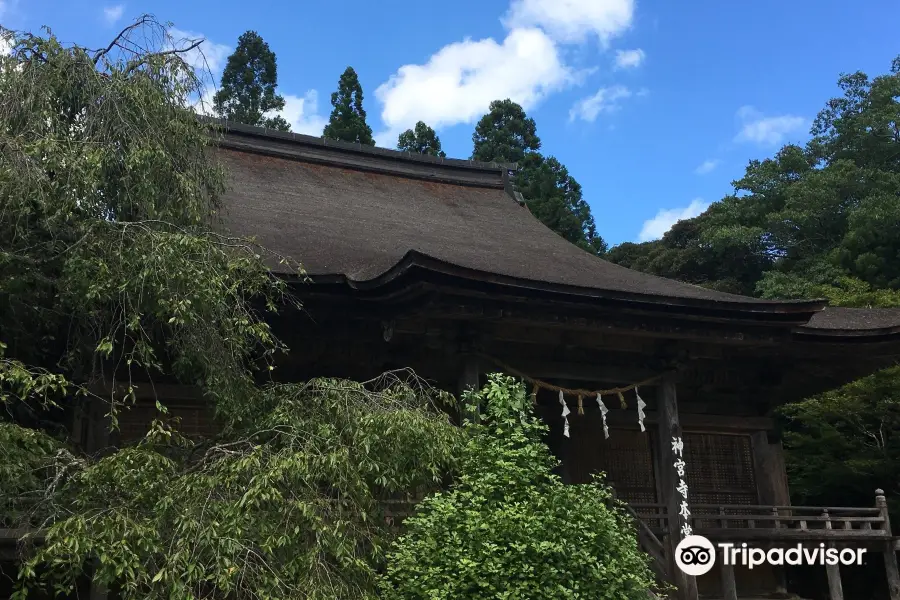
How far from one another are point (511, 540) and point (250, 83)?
31146 millimetres

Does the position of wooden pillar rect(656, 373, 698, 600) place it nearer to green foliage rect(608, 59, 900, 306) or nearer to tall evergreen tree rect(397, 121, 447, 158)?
green foliage rect(608, 59, 900, 306)

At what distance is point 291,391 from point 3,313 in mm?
2028

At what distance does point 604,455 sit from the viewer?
1139 cm

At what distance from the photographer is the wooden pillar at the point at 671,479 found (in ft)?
30.3

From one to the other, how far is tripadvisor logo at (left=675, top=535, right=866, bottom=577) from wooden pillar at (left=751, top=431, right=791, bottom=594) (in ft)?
2.52

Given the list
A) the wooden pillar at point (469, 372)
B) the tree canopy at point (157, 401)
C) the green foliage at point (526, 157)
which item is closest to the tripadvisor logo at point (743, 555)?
the wooden pillar at point (469, 372)

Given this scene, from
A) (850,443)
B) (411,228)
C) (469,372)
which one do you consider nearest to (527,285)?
(469,372)

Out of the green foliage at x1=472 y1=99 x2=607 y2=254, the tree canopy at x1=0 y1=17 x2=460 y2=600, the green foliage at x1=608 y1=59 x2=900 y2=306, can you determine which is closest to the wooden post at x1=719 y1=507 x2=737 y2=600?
the tree canopy at x1=0 y1=17 x2=460 y2=600

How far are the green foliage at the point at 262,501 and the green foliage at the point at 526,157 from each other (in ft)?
84.7

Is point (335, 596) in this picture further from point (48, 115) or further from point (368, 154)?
point (368, 154)

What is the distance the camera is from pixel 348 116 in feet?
102

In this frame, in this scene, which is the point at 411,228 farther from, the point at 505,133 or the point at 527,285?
the point at 505,133

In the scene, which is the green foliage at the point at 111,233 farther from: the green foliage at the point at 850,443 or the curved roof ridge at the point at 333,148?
the green foliage at the point at 850,443

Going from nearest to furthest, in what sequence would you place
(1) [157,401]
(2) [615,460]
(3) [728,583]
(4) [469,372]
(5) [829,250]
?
(1) [157,401]
(4) [469,372]
(3) [728,583]
(2) [615,460]
(5) [829,250]
